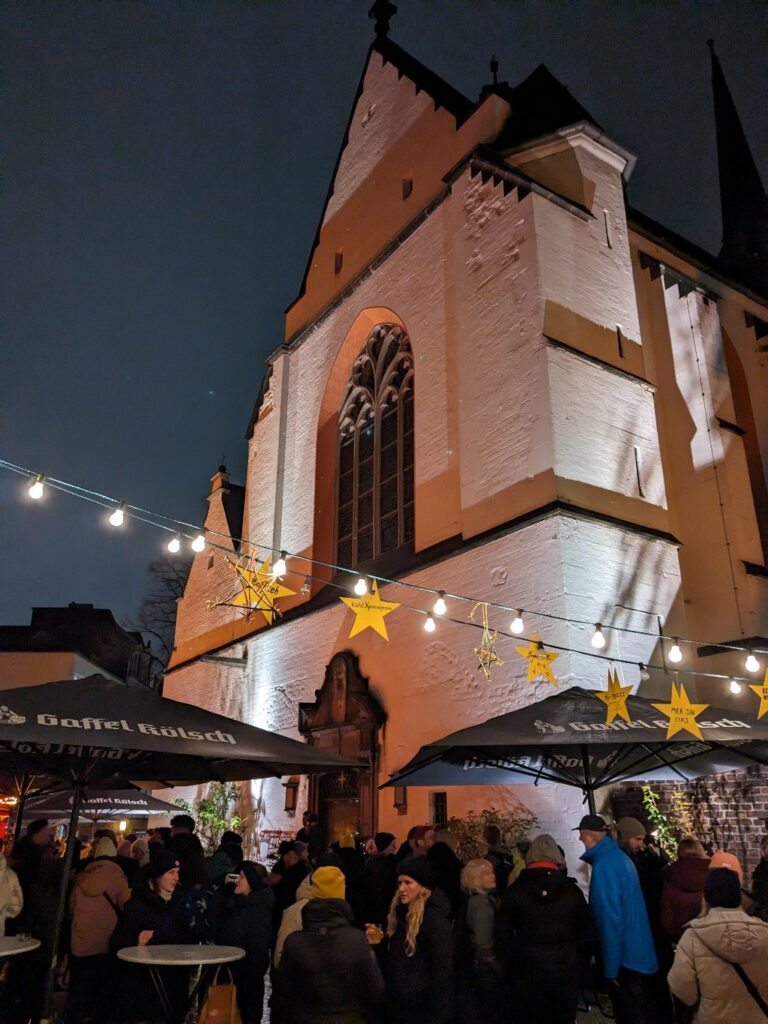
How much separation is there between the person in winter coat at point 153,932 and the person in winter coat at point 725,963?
9.59 ft

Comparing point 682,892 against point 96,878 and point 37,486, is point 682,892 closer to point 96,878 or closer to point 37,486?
point 96,878

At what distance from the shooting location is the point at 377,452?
15312 mm

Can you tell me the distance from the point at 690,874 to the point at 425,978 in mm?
2116

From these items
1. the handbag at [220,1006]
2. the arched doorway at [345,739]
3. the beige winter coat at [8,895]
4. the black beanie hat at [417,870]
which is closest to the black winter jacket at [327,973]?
the black beanie hat at [417,870]

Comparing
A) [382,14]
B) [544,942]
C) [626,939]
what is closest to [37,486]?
[544,942]

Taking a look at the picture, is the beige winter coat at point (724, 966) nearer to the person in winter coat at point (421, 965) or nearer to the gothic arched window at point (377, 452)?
the person in winter coat at point (421, 965)

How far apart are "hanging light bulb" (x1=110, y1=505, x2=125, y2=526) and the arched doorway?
19.1 feet

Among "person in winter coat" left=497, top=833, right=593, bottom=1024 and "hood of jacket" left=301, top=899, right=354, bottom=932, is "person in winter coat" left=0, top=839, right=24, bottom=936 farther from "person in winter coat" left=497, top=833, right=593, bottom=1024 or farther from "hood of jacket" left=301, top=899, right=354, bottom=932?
"person in winter coat" left=497, top=833, right=593, bottom=1024

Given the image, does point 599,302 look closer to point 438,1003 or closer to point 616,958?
point 616,958

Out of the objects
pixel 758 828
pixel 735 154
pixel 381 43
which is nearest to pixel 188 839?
pixel 758 828

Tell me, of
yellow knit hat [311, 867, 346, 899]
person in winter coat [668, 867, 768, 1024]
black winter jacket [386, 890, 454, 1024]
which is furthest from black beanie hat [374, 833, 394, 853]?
person in winter coat [668, 867, 768, 1024]

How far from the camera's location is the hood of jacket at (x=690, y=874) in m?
5.07

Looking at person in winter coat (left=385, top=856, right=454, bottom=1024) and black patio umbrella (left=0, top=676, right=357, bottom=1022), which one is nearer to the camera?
person in winter coat (left=385, top=856, right=454, bottom=1024)

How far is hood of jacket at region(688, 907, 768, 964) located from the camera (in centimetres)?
345
